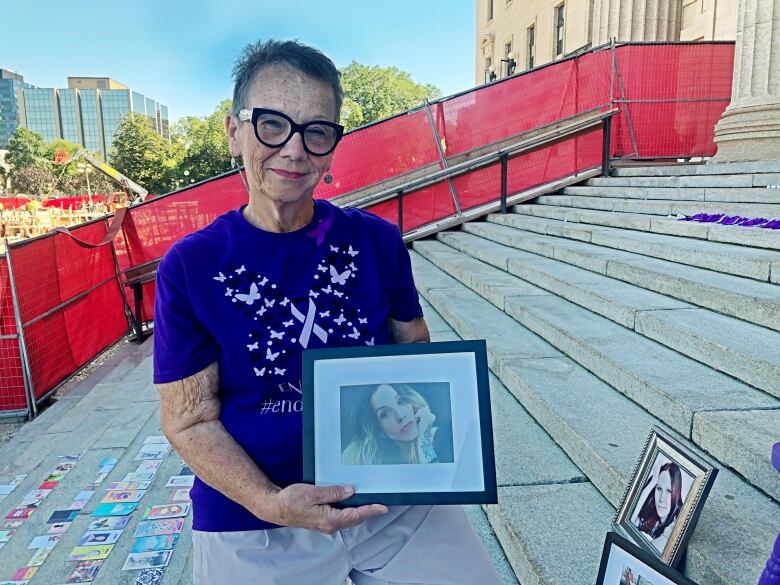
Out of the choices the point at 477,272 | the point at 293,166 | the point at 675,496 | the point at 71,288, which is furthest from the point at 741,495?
the point at 71,288

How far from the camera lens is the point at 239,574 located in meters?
1.37

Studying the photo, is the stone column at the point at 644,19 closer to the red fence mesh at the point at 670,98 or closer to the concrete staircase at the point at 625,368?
the red fence mesh at the point at 670,98

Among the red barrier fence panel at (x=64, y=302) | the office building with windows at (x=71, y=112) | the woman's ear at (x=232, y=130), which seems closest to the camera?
the woman's ear at (x=232, y=130)

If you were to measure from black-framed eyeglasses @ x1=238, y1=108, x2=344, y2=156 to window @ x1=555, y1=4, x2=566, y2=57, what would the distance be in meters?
26.3

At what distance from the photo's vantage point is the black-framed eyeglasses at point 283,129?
4.55 feet

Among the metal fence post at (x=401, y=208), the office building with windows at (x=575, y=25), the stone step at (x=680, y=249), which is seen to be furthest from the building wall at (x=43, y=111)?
the stone step at (x=680, y=249)

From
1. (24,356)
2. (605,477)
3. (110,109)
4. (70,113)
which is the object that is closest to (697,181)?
(605,477)

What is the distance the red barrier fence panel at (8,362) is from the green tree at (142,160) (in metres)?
55.1

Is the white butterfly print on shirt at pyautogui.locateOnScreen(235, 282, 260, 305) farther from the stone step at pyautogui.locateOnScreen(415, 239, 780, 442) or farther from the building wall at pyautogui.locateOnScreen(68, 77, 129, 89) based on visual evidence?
the building wall at pyautogui.locateOnScreen(68, 77, 129, 89)

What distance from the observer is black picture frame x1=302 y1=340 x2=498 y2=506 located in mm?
1233

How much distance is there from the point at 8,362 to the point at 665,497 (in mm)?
6105

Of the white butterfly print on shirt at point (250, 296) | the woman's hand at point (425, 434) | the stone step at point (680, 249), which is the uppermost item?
the white butterfly print on shirt at point (250, 296)

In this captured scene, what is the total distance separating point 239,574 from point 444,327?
370 cm

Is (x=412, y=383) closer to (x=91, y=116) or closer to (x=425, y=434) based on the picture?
(x=425, y=434)
